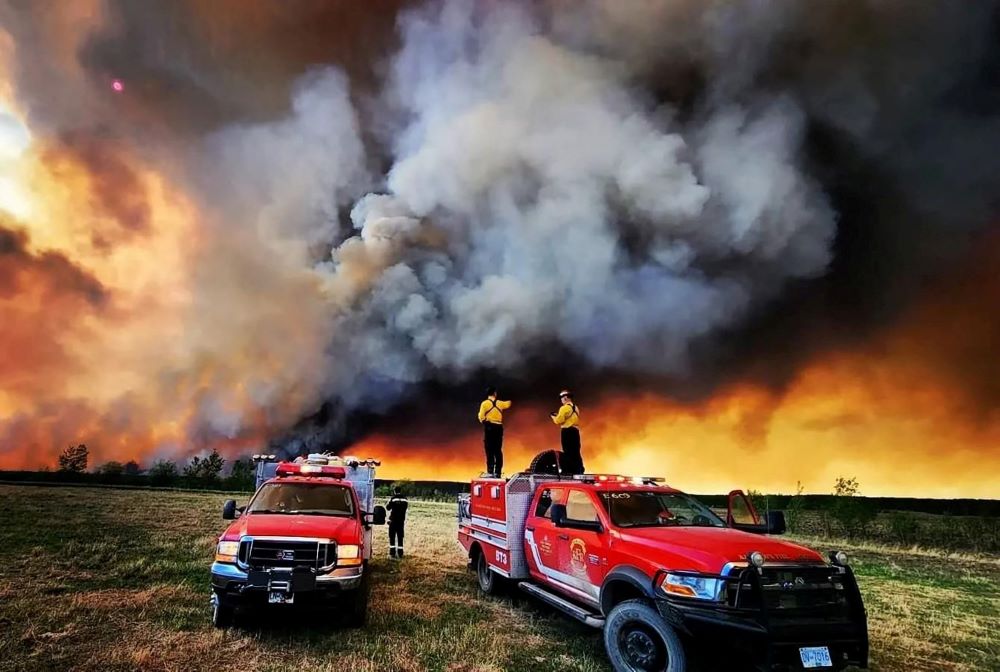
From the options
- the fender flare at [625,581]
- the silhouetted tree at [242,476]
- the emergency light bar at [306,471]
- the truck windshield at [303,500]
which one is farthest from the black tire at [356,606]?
the silhouetted tree at [242,476]

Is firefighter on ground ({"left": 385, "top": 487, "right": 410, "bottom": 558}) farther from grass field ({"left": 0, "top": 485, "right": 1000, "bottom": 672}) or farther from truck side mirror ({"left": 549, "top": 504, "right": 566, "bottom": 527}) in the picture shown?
truck side mirror ({"left": 549, "top": 504, "right": 566, "bottom": 527})

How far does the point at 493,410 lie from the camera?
41.4 feet

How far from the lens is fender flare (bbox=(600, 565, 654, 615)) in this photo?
560 cm

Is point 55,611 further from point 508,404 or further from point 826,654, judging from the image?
point 826,654

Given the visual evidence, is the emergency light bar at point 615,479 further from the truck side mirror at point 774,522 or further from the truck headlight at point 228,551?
the truck headlight at point 228,551

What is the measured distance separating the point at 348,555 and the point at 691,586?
14.2 feet

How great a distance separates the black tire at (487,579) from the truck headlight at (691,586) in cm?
478

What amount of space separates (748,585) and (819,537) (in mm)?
21505

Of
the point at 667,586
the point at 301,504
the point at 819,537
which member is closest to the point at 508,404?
the point at 301,504

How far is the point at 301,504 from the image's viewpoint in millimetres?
8711

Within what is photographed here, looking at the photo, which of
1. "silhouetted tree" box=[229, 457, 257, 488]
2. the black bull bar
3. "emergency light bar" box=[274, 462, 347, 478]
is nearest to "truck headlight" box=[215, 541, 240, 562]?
"emergency light bar" box=[274, 462, 347, 478]

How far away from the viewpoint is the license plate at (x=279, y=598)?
667 centimetres

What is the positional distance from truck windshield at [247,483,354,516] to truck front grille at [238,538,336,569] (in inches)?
53.3

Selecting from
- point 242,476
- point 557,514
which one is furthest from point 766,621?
point 242,476
